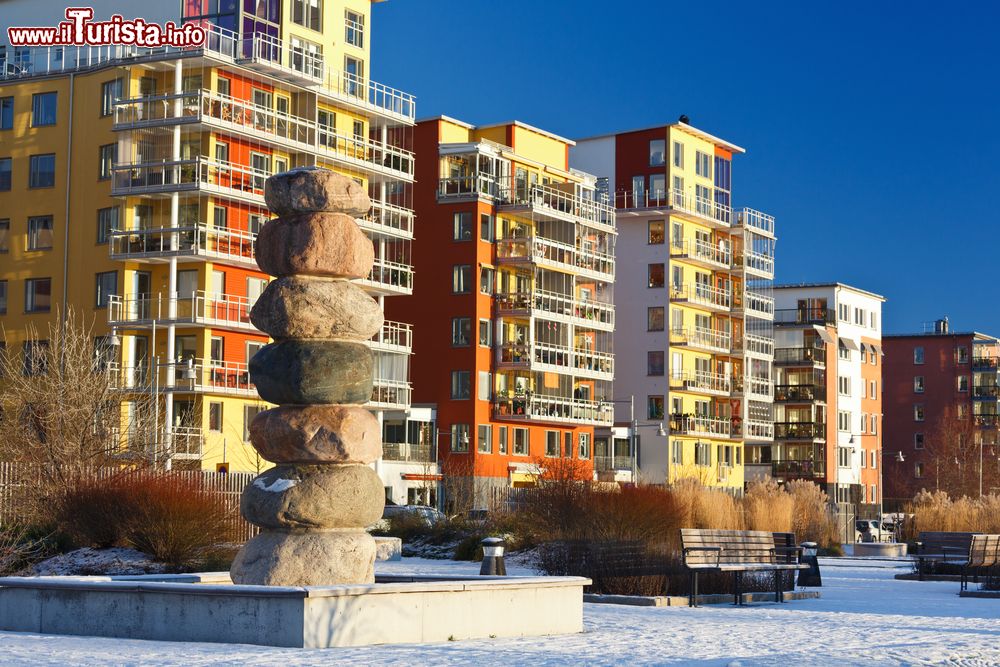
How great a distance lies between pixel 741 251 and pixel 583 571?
7250 centimetres

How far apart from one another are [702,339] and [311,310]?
75022mm

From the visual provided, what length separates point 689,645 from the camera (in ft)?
56.5

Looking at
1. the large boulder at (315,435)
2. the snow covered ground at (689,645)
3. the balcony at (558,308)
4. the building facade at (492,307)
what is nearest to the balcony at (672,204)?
the balcony at (558,308)

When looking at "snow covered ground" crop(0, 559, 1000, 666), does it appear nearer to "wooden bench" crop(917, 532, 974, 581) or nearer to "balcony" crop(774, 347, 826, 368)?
"wooden bench" crop(917, 532, 974, 581)

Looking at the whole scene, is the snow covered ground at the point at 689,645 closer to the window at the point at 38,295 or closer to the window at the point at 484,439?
the window at the point at 38,295

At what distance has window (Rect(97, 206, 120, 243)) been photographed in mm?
64125

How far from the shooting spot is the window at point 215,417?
201 feet

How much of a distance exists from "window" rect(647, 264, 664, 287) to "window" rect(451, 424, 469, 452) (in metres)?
19.7

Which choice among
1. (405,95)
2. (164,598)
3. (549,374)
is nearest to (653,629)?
(164,598)

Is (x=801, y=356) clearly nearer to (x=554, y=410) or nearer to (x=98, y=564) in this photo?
(x=554, y=410)

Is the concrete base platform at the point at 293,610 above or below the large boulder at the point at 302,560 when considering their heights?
below

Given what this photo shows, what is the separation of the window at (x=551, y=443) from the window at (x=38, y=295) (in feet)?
88.2

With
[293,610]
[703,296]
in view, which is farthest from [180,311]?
[293,610]

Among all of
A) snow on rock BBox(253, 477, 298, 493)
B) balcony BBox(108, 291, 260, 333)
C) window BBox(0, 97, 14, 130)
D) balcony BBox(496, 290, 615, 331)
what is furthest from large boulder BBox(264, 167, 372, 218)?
balcony BBox(496, 290, 615, 331)
